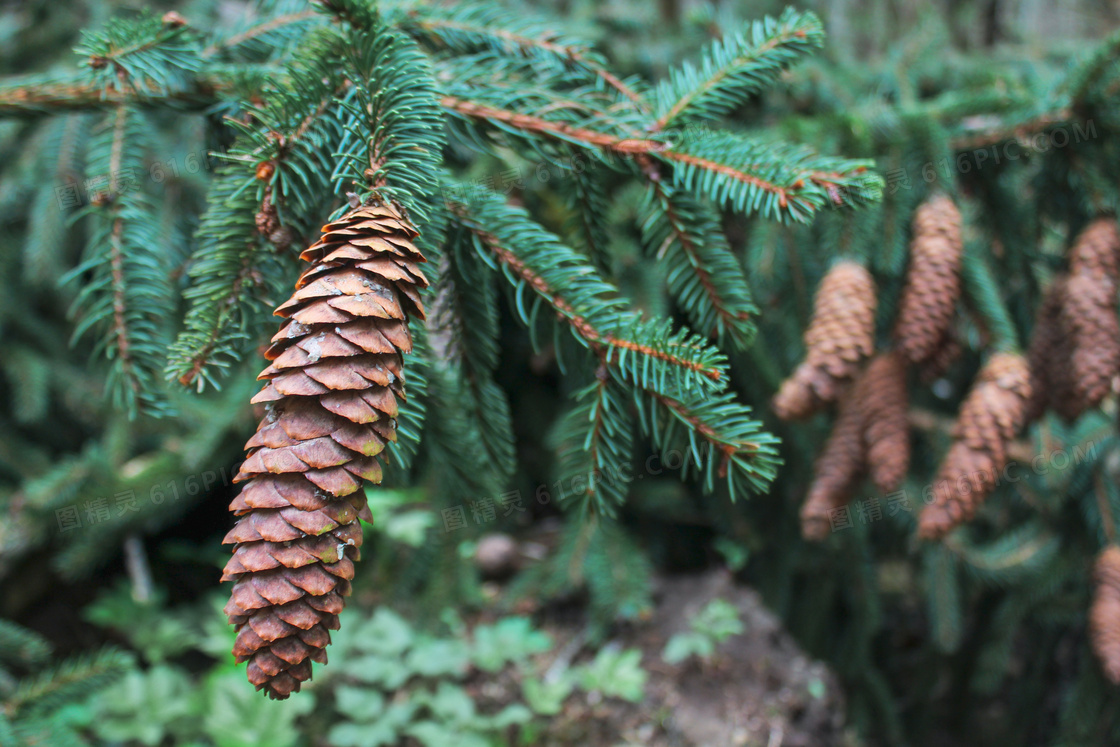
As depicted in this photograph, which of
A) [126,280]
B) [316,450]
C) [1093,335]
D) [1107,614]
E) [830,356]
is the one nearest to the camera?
[316,450]

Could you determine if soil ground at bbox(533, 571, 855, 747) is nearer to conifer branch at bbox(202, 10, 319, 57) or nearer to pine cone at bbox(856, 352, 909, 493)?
pine cone at bbox(856, 352, 909, 493)

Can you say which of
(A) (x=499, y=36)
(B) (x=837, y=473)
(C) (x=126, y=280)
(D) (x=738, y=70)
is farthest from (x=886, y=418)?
(C) (x=126, y=280)

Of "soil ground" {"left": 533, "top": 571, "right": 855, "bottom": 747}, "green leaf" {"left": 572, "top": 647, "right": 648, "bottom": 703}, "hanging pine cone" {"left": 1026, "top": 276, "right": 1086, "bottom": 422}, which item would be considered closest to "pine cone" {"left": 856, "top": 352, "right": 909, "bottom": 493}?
"hanging pine cone" {"left": 1026, "top": 276, "right": 1086, "bottom": 422}

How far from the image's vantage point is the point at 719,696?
5.48 ft

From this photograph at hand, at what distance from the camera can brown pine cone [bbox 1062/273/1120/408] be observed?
0.98 m

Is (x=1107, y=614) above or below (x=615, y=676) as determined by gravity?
above

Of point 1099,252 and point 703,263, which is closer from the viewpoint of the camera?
point 703,263

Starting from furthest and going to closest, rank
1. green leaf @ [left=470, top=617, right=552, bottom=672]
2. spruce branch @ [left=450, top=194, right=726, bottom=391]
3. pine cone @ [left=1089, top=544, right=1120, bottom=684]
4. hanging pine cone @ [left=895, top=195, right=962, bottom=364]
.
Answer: green leaf @ [left=470, top=617, right=552, bottom=672]
pine cone @ [left=1089, top=544, right=1120, bottom=684]
hanging pine cone @ [left=895, top=195, right=962, bottom=364]
spruce branch @ [left=450, top=194, right=726, bottom=391]

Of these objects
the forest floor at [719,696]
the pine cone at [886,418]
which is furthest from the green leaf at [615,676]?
the pine cone at [886,418]

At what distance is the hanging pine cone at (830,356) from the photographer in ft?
2.94

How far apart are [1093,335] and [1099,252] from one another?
0.19 m

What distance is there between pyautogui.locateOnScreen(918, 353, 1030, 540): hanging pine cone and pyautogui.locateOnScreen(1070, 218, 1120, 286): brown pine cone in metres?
0.21

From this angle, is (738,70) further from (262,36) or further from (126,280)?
(126,280)

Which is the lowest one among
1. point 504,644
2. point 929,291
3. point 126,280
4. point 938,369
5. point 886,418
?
point 504,644
